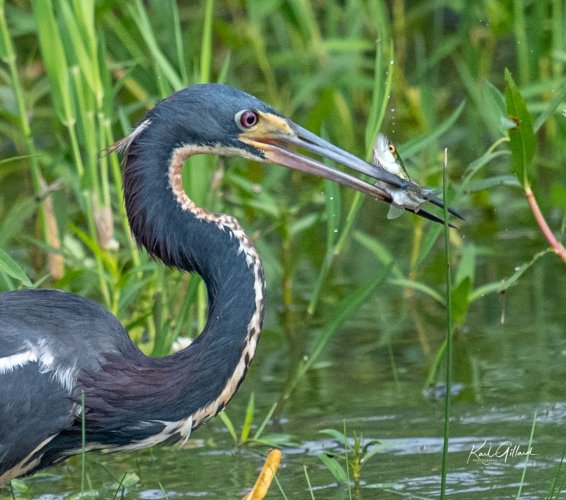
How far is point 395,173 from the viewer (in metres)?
4.04

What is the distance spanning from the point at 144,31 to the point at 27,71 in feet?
9.96

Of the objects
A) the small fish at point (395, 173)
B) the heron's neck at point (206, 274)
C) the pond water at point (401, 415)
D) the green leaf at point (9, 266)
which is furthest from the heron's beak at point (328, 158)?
the green leaf at point (9, 266)

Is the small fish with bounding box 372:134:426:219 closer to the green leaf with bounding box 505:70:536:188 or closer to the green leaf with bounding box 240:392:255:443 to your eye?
the green leaf with bounding box 505:70:536:188

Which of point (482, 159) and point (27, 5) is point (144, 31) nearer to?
point (482, 159)

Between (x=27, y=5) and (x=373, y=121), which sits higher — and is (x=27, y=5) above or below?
above

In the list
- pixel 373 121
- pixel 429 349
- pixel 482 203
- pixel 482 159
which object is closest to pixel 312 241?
pixel 482 203

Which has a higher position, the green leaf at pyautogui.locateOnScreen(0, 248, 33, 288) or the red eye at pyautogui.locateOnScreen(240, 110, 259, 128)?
the red eye at pyautogui.locateOnScreen(240, 110, 259, 128)

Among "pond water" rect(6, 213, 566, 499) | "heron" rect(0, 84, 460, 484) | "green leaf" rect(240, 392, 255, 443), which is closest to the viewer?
"heron" rect(0, 84, 460, 484)

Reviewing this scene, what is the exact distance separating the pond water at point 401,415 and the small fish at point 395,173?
0.44 metres

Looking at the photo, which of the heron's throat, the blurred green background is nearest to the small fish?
the blurred green background

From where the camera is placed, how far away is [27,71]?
7973 mm
